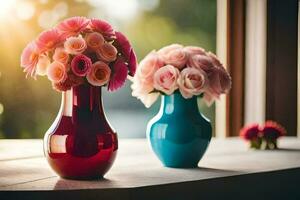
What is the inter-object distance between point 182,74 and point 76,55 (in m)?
0.33

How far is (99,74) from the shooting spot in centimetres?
130

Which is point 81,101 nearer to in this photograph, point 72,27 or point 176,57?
point 72,27

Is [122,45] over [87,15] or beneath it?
beneath

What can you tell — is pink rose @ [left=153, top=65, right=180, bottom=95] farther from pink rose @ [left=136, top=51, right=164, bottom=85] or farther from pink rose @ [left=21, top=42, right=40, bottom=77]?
pink rose @ [left=21, top=42, right=40, bottom=77]

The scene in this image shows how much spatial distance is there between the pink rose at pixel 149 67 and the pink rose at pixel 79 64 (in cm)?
29

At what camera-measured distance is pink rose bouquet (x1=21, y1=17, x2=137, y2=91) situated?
50.6 inches

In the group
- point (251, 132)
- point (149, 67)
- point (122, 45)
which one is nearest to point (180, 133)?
point (149, 67)

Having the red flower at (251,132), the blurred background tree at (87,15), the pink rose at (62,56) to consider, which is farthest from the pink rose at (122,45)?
the blurred background tree at (87,15)

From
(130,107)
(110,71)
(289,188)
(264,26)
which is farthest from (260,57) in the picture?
(110,71)

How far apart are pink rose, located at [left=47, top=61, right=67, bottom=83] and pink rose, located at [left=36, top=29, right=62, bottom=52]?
0.13ft

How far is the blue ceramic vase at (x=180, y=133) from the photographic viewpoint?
1571 mm

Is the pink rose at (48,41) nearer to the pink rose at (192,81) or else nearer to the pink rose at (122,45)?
the pink rose at (122,45)

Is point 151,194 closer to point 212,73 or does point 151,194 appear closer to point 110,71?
point 110,71

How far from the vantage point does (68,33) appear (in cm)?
131
